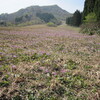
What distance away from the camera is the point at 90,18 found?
36.7m

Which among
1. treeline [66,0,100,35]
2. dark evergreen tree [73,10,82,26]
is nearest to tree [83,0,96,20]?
treeline [66,0,100,35]

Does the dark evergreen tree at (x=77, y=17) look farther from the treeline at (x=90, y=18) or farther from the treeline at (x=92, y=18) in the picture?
the treeline at (x=92, y=18)

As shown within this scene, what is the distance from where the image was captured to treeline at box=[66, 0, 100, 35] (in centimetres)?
2508

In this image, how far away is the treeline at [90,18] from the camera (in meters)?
25.1

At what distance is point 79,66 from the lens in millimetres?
5945

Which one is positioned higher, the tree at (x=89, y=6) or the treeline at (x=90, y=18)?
the tree at (x=89, y=6)

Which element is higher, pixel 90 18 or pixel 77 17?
pixel 77 17

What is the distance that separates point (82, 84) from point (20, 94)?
204 cm

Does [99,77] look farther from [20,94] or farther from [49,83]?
[20,94]

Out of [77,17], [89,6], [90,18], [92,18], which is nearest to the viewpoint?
[92,18]

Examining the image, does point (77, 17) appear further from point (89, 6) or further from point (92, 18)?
point (92, 18)

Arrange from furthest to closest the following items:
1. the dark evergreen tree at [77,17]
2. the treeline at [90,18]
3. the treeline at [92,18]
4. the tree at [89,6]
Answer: the dark evergreen tree at [77,17] < the tree at [89,6] < the treeline at [90,18] < the treeline at [92,18]

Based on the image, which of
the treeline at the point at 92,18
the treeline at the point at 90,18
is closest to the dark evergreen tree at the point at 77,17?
the treeline at the point at 90,18

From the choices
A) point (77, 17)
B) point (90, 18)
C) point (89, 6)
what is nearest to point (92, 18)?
point (90, 18)
